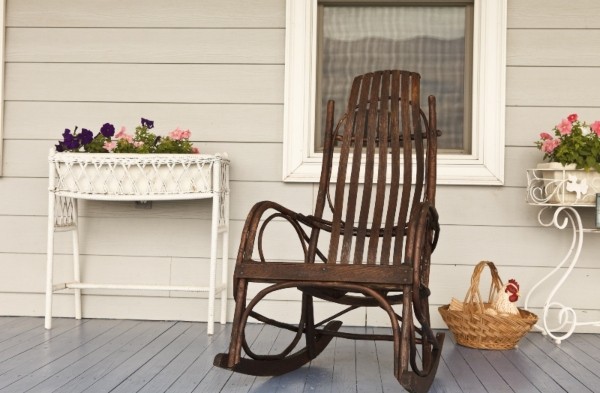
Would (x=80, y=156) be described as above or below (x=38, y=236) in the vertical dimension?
above

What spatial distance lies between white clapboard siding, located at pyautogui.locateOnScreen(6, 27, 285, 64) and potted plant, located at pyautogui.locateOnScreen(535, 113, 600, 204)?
1366 mm

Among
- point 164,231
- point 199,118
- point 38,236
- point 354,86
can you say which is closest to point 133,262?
point 164,231

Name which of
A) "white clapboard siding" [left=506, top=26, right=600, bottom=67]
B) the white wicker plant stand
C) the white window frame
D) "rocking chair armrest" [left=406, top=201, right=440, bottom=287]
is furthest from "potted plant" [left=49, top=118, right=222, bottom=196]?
"white clapboard siding" [left=506, top=26, right=600, bottom=67]

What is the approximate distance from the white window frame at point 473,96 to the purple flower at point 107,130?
2.64ft

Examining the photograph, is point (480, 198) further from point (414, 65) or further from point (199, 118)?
point (199, 118)

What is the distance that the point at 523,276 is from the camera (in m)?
3.55

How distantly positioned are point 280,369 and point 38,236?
1.76 meters

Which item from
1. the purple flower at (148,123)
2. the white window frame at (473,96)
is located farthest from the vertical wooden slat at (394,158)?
the purple flower at (148,123)

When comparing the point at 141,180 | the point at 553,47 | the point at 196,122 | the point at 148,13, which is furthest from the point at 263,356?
the point at 553,47

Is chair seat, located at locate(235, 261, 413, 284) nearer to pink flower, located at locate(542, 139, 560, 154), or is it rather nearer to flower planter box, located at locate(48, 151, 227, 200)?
flower planter box, located at locate(48, 151, 227, 200)

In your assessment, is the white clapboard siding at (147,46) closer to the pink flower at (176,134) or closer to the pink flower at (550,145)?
the pink flower at (176,134)

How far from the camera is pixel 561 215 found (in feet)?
11.7

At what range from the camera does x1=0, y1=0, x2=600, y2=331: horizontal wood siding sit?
3.56 m

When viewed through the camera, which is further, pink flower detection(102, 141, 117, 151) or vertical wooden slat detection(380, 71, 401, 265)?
pink flower detection(102, 141, 117, 151)
